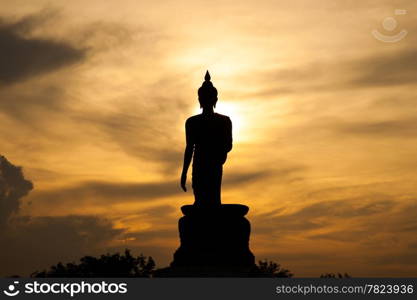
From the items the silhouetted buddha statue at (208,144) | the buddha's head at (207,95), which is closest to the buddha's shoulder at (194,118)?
the silhouetted buddha statue at (208,144)

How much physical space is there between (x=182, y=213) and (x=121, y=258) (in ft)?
29.3

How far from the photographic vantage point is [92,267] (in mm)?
27984

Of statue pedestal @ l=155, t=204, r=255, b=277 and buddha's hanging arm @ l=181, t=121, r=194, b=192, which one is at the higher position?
buddha's hanging arm @ l=181, t=121, r=194, b=192

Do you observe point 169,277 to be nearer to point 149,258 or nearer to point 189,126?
point 189,126

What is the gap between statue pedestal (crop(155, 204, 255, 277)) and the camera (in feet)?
66.0

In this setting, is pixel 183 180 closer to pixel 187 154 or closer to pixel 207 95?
pixel 187 154

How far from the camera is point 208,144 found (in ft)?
70.2

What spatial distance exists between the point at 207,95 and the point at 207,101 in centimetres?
16

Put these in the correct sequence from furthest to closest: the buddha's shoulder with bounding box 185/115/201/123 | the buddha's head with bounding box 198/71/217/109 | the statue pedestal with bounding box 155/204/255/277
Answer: the buddha's shoulder with bounding box 185/115/201/123 < the buddha's head with bounding box 198/71/217/109 < the statue pedestal with bounding box 155/204/255/277

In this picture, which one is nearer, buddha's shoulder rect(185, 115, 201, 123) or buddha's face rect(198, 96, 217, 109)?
buddha's face rect(198, 96, 217, 109)

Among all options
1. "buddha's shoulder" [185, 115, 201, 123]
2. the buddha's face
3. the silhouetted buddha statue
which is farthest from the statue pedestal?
the buddha's face

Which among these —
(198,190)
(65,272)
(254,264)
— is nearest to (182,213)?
(198,190)

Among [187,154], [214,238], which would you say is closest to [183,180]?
[187,154]

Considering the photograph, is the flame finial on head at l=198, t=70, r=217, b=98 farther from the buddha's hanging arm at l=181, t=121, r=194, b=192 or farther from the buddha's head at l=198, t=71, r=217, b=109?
the buddha's hanging arm at l=181, t=121, r=194, b=192
